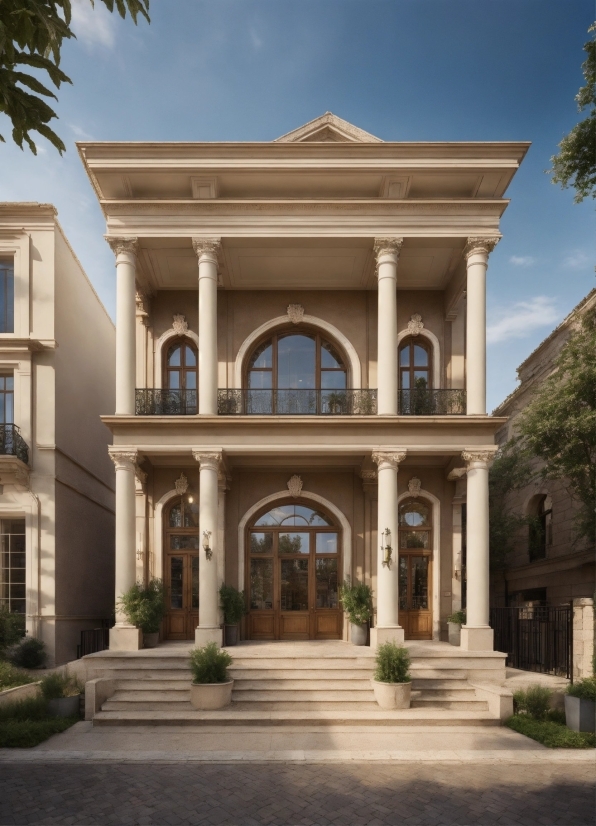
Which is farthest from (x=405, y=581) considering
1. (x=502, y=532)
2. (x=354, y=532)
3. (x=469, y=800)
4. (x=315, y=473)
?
(x=469, y=800)

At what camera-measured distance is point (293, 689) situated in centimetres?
1185

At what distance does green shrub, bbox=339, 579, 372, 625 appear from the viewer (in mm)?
14555

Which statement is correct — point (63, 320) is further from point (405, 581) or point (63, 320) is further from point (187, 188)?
point (405, 581)

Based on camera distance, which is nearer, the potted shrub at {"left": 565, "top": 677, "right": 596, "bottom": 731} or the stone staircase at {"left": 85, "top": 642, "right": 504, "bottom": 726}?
the potted shrub at {"left": 565, "top": 677, "right": 596, "bottom": 731}

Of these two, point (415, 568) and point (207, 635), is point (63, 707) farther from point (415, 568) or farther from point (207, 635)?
point (415, 568)

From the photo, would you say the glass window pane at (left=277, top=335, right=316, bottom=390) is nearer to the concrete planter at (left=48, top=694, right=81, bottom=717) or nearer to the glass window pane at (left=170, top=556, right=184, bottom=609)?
the glass window pane at (left=170, top=556, right=184, bottom=609)

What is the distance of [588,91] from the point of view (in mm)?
12594

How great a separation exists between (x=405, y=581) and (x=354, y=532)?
1.92 meters

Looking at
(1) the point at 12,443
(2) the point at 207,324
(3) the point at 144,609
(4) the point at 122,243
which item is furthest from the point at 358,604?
(4) the point at 122,243

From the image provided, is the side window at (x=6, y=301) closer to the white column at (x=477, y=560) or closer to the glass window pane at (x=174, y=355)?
the glass window pane at (x=174, y=355)

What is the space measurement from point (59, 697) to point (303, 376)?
968 centimetres

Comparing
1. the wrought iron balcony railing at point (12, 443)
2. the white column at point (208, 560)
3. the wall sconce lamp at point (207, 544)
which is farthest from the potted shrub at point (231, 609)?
the wrought iron balcony railing at point (12, 443)

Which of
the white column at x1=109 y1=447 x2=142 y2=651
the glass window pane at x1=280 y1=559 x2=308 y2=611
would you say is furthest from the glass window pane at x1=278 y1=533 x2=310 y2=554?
the white column at x1=109 y1=447 x2=142 y2=651

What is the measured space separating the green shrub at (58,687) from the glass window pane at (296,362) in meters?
8.79
